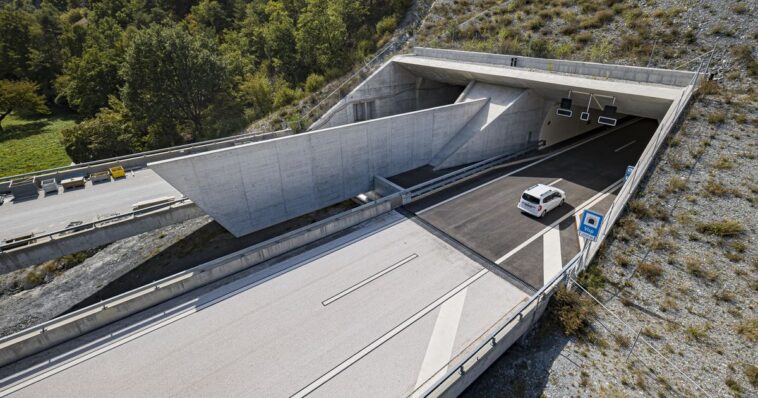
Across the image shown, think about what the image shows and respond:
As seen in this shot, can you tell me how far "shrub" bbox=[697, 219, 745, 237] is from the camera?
13.4 m

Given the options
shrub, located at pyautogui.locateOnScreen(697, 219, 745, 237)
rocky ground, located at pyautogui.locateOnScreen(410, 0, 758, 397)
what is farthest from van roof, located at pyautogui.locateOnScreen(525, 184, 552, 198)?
shrub, located at pyautogui.locateOnScreen(697, 219, 745, 237)

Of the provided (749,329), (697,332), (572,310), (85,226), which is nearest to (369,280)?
(572,310)

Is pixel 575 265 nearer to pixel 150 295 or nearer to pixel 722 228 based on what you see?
pixel 722 228

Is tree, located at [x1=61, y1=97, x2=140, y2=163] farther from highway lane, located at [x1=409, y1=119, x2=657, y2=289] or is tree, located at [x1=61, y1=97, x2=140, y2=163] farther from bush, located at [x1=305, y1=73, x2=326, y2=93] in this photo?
highway lane, located at [x1=409, y1=119, x2=657, y2=289]

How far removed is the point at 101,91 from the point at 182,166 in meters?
44.5

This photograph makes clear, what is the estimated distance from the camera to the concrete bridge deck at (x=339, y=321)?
10094mm

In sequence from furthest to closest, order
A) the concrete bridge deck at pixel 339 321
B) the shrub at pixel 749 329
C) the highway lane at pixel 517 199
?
the highway lane at pixel 517 199
the shrub at pixel 749 329
the concrete bridge deck at pixel 339 321

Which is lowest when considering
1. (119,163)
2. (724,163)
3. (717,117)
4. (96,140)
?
(724,163)

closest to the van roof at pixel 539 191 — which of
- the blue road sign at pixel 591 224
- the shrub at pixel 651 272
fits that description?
the shrub at pixel 651 272

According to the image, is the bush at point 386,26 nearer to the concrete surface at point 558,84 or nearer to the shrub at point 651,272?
the concrete surface at point 558,84

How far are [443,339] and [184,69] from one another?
35253 millimetres

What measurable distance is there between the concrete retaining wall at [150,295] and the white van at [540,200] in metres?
8.72

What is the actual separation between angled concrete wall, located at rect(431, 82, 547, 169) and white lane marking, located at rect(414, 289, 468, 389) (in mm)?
12683

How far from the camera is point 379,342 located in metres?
11.1
